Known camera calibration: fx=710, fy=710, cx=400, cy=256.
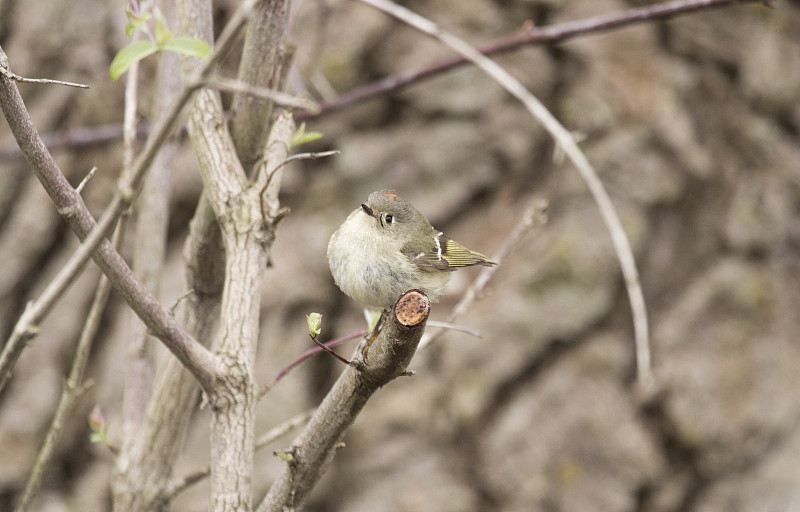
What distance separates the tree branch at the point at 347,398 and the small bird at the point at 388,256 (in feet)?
2.15

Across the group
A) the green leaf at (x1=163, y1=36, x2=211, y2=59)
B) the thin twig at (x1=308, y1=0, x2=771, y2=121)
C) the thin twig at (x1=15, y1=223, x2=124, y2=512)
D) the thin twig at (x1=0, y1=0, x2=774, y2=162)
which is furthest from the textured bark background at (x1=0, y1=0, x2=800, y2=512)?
the green leaf at (x1=163, y1=36, x2=211, y2=59)

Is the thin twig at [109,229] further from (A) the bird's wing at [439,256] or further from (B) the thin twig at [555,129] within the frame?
(A) the bird's wing at [439,256]

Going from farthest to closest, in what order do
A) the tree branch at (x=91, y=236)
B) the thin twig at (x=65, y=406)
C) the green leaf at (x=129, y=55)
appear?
1. the thin twig at (x=65, y=406)
2. the green leaf at (x=129, y=55)
3. the tree branch at (x=91, y=236)

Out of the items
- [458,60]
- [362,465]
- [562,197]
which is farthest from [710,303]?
[458,60]

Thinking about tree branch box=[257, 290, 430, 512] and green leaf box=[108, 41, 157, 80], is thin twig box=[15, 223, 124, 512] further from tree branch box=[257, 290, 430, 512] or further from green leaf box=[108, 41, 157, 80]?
green leaf box=[108, 41, 157, 80]

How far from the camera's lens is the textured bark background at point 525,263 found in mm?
4840

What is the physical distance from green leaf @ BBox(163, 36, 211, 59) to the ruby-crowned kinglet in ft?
3.70

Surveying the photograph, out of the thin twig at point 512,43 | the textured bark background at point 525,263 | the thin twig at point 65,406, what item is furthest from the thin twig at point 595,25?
the textured bark background at point 525,263

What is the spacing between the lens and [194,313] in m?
2.55

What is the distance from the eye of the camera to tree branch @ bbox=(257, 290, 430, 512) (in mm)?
1650

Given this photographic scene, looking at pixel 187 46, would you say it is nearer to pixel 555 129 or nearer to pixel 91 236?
pixel 91 236

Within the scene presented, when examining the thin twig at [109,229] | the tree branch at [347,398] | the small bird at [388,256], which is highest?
the small bird at [388,256]

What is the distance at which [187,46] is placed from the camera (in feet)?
4.96

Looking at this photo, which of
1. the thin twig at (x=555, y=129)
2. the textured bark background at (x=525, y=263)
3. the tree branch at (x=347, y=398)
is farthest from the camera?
the textured bark background at (x=525, y=263)
